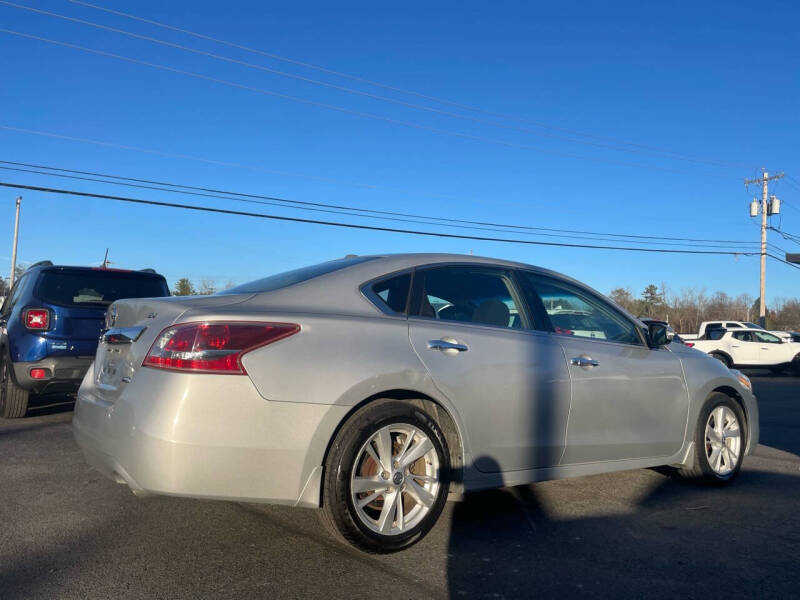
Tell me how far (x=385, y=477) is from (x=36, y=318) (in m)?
5.31

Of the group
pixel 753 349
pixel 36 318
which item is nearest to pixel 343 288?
pixel 36 318

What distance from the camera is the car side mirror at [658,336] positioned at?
5.11 m

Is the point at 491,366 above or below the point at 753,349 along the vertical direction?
below

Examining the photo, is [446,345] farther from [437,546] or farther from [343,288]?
[437,546]

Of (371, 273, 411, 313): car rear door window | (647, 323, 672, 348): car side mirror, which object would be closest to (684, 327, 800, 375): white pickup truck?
(647, 323, 672, 348): car side mirror

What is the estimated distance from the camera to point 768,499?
502 cm

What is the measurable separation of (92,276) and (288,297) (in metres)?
4.93

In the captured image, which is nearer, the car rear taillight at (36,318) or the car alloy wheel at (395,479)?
the car alloy wheel at (395,479)

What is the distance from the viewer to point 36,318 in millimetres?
7395

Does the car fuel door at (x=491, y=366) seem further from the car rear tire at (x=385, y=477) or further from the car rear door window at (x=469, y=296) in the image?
the car rear tire at (x=385, y=477)

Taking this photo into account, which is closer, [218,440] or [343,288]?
[218,440]

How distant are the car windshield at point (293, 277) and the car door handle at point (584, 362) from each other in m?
1.46

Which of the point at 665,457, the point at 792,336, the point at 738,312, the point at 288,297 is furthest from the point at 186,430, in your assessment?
the point at 738,312

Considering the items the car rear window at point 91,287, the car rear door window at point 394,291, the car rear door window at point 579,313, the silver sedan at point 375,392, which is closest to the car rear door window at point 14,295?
the car rear window at point 91,287
